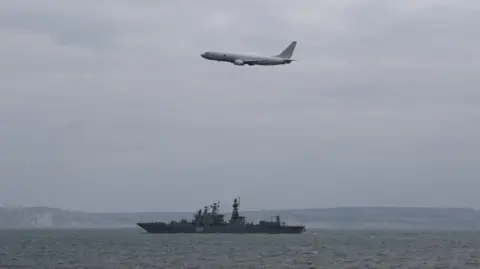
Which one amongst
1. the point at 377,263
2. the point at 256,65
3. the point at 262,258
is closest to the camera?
the point at 377,263

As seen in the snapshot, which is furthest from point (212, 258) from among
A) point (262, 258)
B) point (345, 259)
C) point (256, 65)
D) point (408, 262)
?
point (256, 65)

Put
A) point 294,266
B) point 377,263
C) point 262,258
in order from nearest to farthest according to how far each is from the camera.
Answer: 1. point 294,266
2. point 377,263
3. point 262,258

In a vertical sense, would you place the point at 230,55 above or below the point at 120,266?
above

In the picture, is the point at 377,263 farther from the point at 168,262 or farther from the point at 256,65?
the point at 256,65

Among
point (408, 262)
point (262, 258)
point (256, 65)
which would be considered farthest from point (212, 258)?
point (256, 65)

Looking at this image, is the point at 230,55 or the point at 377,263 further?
the point at 230,55

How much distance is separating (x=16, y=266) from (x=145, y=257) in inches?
831

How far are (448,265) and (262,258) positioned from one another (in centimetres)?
2480

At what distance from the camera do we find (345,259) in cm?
10738

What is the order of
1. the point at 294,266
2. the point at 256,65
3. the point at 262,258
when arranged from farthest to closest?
the point at 256,65 → the point at 262,258 → the point at 294,266

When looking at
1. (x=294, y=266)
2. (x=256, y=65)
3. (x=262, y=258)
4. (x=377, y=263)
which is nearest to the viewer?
(x=294, y=266)

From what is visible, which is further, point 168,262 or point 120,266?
point 168,262

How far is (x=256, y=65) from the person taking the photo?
461ft

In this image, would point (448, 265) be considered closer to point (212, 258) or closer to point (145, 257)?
point (212, 258)
